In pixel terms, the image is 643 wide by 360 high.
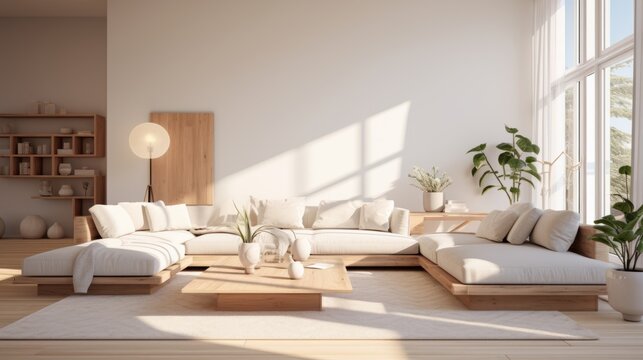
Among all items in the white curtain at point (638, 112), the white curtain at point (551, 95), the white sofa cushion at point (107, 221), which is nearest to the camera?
the white curtain at point (638, 112)

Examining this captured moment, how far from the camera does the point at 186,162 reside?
7402mm

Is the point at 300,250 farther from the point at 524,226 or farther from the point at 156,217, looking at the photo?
the point at 156,217

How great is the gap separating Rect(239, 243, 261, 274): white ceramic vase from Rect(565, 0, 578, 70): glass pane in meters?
4.56

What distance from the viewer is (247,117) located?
7.47 meters

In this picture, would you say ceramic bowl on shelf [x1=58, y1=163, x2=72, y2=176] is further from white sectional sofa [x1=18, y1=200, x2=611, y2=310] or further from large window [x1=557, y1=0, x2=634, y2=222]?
large window [x1=557, y1=0, x2=634, y2=222]

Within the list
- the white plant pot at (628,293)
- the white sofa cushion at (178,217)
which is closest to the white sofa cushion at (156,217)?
the white sofa cushion at (178,217)

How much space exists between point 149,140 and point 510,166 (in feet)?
15.0

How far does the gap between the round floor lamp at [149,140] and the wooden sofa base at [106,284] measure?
261cm

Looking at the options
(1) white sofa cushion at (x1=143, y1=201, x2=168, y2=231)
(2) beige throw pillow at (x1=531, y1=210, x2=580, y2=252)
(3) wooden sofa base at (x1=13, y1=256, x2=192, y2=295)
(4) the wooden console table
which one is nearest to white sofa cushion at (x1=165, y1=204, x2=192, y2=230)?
(1) white sofa cushion at (x1=143, y1=201, x2=168, y2=231)

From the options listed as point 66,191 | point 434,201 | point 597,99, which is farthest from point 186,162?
point 597,99

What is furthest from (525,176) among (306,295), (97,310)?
(97,310)

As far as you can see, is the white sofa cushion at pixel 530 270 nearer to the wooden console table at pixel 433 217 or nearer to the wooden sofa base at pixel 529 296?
the wooden sofa base at pixel 529 296

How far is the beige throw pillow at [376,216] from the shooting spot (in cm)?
651

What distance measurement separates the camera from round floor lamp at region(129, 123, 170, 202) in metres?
7.05
